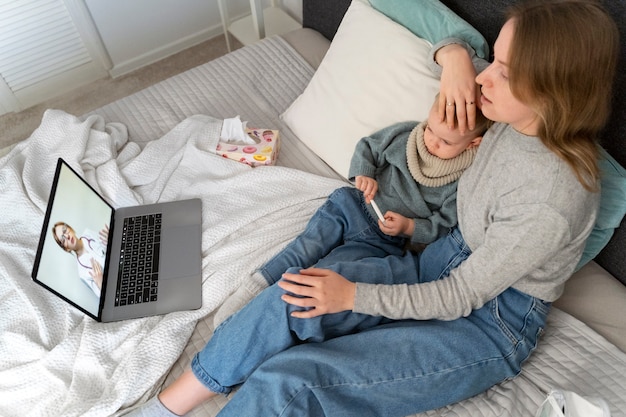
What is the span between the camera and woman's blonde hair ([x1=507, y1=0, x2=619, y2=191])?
74cm

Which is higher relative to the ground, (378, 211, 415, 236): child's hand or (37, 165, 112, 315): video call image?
(37, 165, 112, 315): video call image

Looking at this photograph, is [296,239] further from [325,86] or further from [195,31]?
[195,31]

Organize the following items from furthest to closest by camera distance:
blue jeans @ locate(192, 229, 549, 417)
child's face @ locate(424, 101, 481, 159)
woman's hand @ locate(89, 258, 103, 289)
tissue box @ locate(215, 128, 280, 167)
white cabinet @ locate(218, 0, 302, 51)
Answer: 1. white cabinet @ locate(218, 0, 302, 51)
2. tissue box @ locate(215, 128, 280, 167)
3. woman's hand @ locate(89, 258, 103, 289)
4. child's face @ locate(424, 101, 481, 159)
5. blue jeans @ locate(192, 229, 549, 417)

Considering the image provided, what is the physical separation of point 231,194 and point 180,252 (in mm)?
214

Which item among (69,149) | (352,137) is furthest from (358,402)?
(69,149)

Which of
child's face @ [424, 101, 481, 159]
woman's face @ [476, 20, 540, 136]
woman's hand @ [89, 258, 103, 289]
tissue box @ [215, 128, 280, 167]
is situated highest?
woman's face @ [476, 20, 540, 136]

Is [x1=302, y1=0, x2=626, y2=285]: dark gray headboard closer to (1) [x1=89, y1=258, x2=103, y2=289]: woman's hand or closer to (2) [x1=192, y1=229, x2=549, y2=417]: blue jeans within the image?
(2) [x1=192, y1=229, x2=549, y2=417]: blue jeans

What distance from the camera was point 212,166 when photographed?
138cm

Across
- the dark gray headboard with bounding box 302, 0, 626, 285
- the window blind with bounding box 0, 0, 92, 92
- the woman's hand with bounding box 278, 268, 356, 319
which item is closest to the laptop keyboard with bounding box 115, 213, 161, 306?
the woman's hand with bounding box 278, 268, 356, 319

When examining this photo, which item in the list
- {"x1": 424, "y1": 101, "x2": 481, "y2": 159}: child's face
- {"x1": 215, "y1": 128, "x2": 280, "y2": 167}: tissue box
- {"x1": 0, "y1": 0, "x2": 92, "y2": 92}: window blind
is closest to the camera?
{"x1": 424, "y1": 101, "x2": 481, "y2": 159}: child's face

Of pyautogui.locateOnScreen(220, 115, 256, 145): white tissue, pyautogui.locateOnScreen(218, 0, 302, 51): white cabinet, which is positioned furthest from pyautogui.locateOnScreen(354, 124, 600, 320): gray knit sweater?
pyautogui.locateOnScreen(218, 0, 302, 51): white cabinet

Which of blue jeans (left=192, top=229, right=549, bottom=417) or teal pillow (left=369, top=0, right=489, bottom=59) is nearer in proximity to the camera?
blue jeans (left=192, top=229, right=549, bottom=417)

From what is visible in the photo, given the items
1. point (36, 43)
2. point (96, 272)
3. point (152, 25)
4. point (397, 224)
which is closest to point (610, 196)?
point (397, 224)

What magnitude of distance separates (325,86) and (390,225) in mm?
492
